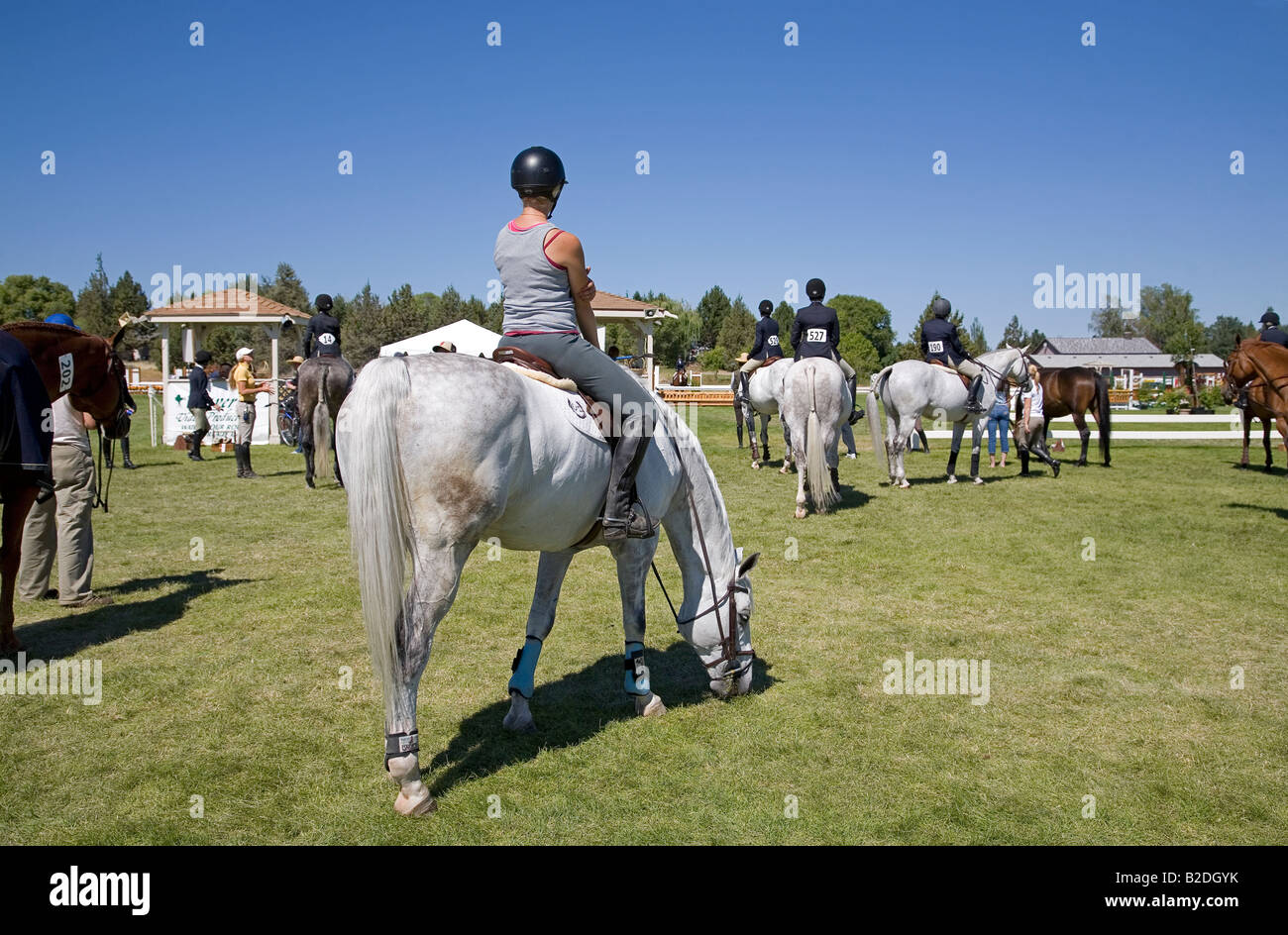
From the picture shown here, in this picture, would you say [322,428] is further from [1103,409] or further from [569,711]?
[1103,409]

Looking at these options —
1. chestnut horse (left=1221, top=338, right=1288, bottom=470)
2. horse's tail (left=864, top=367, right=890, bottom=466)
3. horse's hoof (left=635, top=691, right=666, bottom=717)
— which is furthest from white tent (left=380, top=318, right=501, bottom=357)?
horse's hoof (left=635, top=691, right=666, bottom=717)

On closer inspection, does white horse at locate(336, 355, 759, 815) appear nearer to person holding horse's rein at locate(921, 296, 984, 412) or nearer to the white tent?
person holding horse's rein at locate(921, 296, 984, 412)

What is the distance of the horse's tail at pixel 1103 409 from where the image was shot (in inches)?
679

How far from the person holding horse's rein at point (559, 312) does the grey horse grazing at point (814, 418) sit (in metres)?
7.11

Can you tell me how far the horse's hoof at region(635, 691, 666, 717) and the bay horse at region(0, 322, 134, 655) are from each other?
14.9ft

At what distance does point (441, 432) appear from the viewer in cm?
381

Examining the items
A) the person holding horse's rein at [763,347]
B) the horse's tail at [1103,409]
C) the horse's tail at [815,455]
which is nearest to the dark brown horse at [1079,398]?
the horse's tail at [1103,409]

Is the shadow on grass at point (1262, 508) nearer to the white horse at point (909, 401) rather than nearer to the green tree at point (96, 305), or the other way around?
the white horse at point (909, 401)

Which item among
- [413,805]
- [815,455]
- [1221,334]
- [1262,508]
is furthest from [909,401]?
[1221,334]

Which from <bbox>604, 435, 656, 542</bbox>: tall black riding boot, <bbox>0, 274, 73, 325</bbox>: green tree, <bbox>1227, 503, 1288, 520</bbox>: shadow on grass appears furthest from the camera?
<bbox>0, 274, 73, 325</bbox>: green tree

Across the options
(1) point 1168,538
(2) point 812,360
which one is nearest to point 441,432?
(2) point 812,360

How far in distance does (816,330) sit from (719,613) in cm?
793

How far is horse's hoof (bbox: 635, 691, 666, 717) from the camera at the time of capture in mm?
5152

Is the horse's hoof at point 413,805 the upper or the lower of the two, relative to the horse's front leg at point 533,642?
lower
